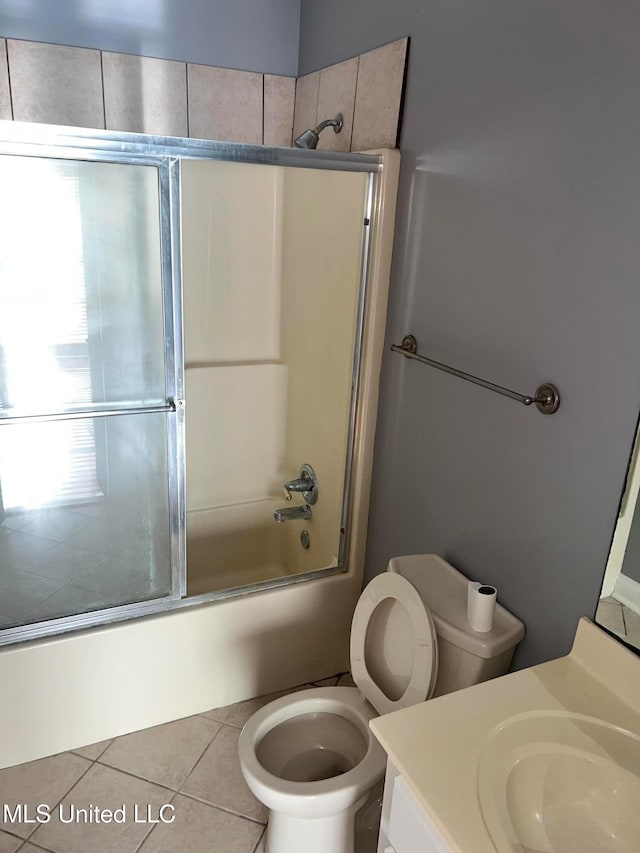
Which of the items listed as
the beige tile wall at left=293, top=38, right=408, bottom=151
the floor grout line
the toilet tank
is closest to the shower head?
the beige tile wall at left=293, top=38, right=408, bottom=151

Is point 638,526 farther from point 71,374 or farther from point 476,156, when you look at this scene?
point 71,374

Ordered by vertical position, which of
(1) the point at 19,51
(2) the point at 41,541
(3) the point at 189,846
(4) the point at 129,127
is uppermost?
(1) the point at 19,51

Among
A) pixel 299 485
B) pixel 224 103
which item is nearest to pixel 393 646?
pixel 299 485

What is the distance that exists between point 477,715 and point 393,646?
0.51 m

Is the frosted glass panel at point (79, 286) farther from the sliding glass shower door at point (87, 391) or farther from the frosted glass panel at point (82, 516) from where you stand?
the frosted glass panel at point (82, 516)

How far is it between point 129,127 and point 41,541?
56.2 inches

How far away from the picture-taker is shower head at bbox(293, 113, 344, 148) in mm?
2078

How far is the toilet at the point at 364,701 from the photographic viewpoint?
1.47 meters

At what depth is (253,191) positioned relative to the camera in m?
2.49

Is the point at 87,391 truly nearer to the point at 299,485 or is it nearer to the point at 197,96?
the point at 299,485

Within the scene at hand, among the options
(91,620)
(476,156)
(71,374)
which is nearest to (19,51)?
(71,374)

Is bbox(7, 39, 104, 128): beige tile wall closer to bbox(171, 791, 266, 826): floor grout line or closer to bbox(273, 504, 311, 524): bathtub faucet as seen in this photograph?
bbox(273, 504, 311, 524): bathtub faucet

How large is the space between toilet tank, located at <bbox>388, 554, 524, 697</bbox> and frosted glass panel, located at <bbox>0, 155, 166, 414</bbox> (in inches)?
35.9

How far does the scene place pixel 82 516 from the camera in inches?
80.6
